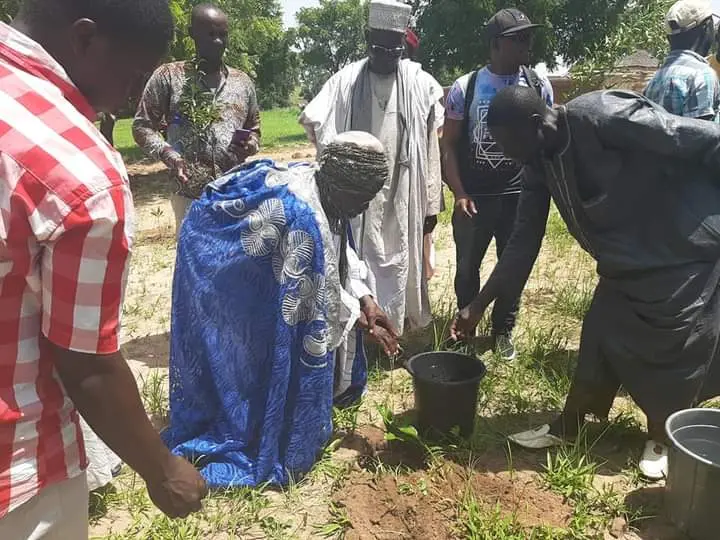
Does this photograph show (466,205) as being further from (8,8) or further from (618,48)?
(8,8)

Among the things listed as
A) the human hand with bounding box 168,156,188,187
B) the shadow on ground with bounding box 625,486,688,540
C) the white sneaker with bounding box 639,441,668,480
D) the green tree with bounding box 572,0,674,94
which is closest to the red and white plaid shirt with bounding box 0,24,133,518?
the shadow on ground with bounding box 625,486,688,540

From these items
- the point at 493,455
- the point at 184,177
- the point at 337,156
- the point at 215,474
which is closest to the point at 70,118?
the point at 337,156

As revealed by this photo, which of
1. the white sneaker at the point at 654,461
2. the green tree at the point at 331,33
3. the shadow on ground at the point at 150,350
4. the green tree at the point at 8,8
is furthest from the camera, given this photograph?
the green tree at the point at 331,33

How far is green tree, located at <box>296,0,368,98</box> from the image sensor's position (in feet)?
170

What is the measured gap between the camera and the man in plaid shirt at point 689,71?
11.4 feet

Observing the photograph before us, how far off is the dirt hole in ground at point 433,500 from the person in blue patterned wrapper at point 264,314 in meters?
0.33

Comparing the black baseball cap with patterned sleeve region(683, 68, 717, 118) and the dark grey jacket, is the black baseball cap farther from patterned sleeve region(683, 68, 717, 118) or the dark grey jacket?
the dark grey jacket

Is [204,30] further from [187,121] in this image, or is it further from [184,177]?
[184,177]

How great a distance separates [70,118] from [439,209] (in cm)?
329

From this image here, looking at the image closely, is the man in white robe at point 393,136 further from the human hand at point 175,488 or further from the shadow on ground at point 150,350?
the human hand at point 175,488

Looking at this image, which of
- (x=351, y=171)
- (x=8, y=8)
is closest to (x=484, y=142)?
(x=351, y=171)

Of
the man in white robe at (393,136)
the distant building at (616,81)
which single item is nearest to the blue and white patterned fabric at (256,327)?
the man in white robe at (393,136)

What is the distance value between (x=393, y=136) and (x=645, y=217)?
1.68m

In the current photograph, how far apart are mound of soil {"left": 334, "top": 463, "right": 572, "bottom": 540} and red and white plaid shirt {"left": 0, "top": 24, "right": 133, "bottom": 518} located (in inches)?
63.9
